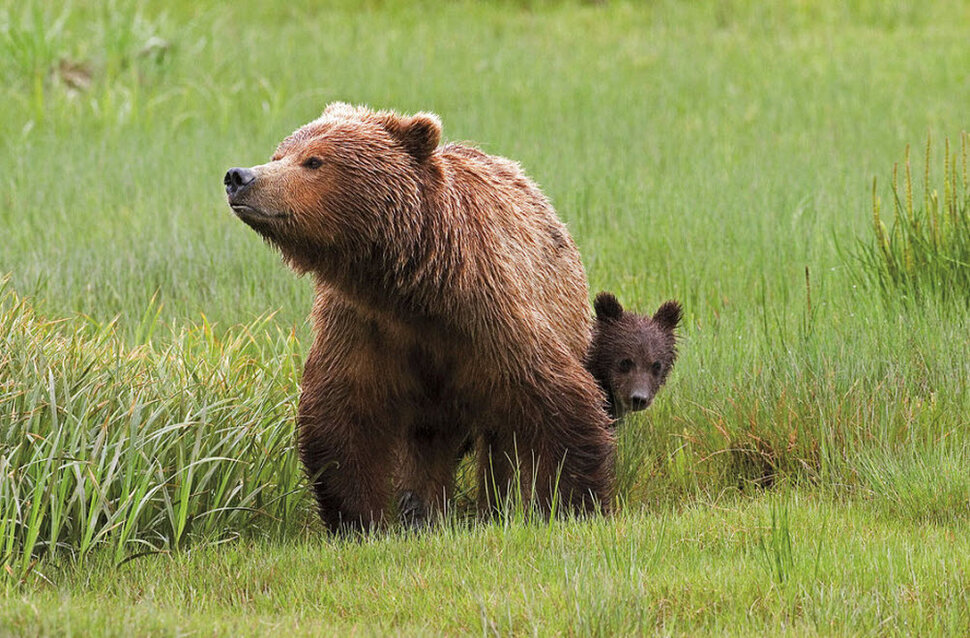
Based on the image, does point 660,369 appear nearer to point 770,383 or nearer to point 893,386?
point 770,383

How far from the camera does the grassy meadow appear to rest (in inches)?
173

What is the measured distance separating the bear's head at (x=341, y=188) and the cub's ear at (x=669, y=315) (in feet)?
5.86

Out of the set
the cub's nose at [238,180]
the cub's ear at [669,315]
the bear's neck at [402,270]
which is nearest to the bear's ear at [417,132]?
the bear's neck at [402,270]

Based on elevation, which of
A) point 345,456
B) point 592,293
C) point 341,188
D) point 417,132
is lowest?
point 345,456

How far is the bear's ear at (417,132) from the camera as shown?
5160mm

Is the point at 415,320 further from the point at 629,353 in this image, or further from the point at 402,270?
the point at 629,353

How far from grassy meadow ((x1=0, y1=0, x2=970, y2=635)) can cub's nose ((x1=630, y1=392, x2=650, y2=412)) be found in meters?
0.23

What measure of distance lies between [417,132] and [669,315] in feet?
6.35

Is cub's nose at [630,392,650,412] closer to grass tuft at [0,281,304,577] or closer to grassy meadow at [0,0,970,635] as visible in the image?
grassy meadow at [0,0,970,635]

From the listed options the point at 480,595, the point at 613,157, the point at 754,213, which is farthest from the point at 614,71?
the point at 480,595

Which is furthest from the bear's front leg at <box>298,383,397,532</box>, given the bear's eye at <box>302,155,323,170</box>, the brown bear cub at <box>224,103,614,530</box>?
the bear's eye at <box>302,155,323,170</box>

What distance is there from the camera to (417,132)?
5.19 meters

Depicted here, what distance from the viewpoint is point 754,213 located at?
9141 mm

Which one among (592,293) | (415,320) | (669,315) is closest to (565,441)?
(415,320)
